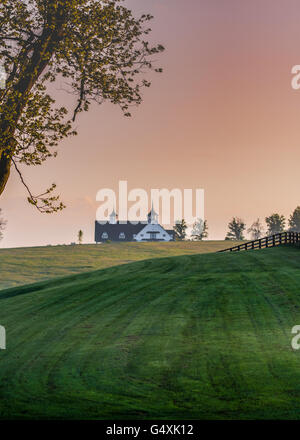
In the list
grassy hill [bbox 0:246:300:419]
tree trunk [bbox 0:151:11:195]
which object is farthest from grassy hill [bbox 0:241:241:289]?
tree trunk [bbox 0:151:11:195]

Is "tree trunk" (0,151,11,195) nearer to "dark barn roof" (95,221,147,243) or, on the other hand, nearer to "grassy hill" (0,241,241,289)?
"grassy hill" (0,241,241,289)

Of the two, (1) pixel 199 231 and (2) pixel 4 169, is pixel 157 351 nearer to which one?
(2) pixel 4 169

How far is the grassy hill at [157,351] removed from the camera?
38.6 feet

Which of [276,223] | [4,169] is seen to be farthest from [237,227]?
[4,169]

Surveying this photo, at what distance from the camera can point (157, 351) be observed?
16.7m

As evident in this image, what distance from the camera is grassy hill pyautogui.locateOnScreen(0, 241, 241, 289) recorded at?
7679 cm

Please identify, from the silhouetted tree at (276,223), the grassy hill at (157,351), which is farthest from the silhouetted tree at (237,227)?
the grassy hill at (157,351)

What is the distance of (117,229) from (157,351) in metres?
157

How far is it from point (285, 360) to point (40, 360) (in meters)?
7.70

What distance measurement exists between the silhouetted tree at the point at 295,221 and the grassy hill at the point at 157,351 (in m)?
153

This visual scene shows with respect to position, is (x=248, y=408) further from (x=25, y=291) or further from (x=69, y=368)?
(x=25, y=291)

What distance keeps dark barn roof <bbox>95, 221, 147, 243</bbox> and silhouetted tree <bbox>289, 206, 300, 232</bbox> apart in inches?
2118
